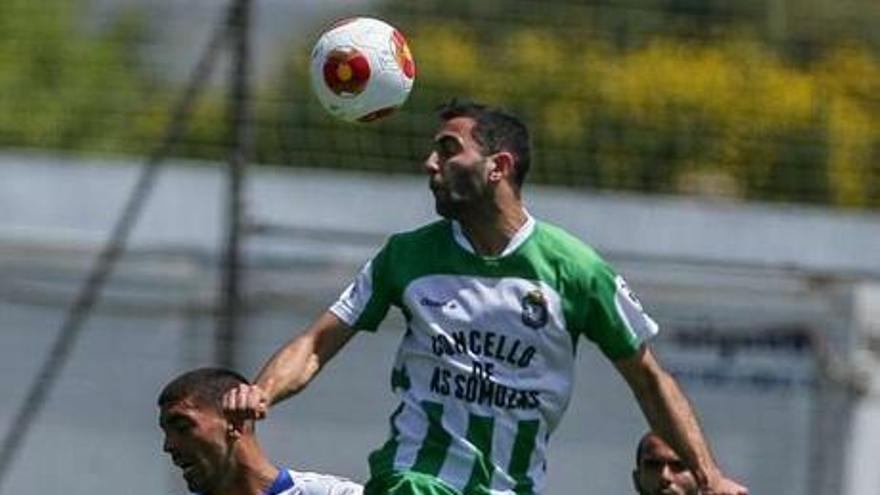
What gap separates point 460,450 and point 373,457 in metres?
0.27

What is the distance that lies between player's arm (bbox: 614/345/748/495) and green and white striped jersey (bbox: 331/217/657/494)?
7 cm

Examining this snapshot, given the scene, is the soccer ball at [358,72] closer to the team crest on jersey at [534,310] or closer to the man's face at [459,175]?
the man's face at [459,175]

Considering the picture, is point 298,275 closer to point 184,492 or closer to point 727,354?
point 184,492

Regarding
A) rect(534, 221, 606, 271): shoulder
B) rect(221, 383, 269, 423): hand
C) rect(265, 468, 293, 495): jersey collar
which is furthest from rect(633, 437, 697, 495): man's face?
rect(221, 383, 269, 423): hand

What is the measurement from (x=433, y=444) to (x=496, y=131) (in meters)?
0.85

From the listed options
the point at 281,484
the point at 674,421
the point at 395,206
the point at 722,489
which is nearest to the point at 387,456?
the point at 281,484

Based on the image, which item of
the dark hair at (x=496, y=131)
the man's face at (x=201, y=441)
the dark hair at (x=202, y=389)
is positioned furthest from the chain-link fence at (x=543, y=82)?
the man's face at (x=201, y=441)

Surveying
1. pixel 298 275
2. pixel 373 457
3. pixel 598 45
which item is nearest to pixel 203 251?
pixel 298 275

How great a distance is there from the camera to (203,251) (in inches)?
475

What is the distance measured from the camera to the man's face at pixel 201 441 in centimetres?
761

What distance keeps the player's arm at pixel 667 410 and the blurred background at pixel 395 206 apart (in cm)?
373

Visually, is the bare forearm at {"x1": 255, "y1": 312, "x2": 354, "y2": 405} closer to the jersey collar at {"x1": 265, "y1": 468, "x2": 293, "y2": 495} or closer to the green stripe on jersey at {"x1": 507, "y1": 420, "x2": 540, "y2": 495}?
the jersey collar at {"x1": 265, "y1": 468, "x2": 293, "y2": 495}

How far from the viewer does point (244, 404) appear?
7.46m

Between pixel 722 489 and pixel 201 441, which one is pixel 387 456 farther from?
pixel 722 489
